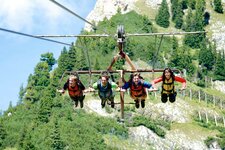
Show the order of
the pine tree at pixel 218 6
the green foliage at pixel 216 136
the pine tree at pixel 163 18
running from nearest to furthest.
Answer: the green foliage at pixel 216 136, the pine tree at pixel 163 18, the pine tree at pixel 218 6

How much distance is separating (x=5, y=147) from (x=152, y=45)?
212ft

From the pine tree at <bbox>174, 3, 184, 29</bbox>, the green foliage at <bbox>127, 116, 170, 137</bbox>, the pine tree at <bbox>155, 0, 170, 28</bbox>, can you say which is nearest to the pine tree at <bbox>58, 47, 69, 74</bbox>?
the green foliage at <bbox>127, 116, 170, 137</bbox>

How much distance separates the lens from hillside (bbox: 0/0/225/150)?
96375 millimetres

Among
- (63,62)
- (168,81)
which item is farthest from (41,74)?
(168,81)

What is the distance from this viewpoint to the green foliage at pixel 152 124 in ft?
351

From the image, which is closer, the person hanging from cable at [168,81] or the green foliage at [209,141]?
the person hanging from cable at [168,81]

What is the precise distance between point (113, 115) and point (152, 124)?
7836 mm

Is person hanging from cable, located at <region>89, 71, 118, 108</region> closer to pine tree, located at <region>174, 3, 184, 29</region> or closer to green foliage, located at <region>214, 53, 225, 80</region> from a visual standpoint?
green foliage, located at <region>214, 53, 225, 80</region>

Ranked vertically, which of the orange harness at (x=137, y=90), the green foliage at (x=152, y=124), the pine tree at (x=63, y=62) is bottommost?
the green foliage at (x=152, y=124)

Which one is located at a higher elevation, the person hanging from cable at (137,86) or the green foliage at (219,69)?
the person hanging from cable at (137,86)

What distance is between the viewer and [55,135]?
297ft

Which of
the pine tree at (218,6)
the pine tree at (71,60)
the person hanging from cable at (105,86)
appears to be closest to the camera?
the person hanging from cable at (105,86)

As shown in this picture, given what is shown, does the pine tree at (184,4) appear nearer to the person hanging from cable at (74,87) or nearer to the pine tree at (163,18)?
the pine tree at (163,18)

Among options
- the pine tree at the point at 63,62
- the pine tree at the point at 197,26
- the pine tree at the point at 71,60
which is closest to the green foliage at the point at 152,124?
the pine tree at the point at 63,62
